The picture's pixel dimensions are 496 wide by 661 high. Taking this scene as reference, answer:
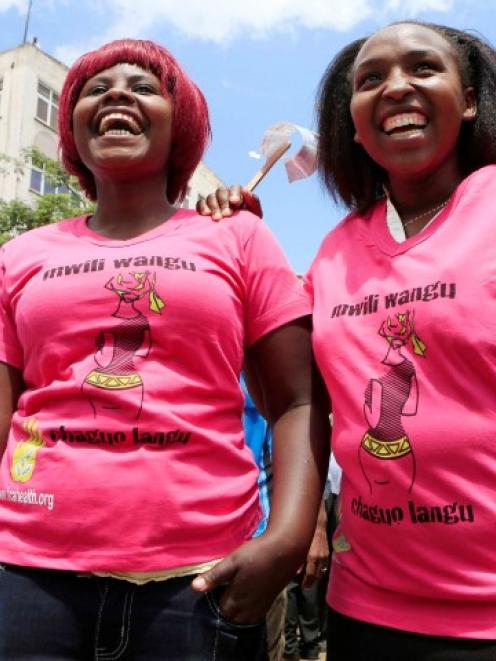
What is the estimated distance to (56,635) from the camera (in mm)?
1478

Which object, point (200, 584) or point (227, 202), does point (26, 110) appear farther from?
point (200, 584)

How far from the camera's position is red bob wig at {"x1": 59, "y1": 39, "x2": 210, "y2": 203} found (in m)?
2.04

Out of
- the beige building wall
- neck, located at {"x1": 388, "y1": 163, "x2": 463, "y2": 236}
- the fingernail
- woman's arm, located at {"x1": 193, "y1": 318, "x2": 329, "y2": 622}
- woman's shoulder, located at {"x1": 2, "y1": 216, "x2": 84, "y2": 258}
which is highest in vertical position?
the beige building wall

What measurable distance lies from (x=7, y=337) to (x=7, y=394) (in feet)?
0.45

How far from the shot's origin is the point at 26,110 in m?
21.5

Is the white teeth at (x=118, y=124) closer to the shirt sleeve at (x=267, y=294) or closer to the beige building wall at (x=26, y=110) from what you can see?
the shirt sleeve at (x=267, y=294)

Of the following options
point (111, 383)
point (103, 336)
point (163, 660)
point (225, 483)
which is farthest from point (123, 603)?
point (103, 336)

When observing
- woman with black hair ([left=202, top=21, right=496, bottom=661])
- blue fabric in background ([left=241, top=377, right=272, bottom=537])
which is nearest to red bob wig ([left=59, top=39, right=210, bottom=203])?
woman with black hair ([left=202, top=21, right=496, bottom=661])

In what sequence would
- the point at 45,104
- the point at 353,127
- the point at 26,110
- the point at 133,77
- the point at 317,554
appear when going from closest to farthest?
the point at 133,77
the point at 353,127
the point at 317,554
the point at 26,110
the point at 45,104

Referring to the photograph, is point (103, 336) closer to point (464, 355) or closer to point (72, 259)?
point (72, 259)

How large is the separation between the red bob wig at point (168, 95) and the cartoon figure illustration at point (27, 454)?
860mm

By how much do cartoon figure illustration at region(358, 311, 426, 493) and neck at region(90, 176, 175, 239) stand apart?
709 mm

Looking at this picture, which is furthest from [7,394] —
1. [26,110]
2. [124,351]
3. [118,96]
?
[26,110]

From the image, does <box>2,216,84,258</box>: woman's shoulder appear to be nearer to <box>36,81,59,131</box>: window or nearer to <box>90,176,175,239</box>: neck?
<box>90,176,175,239</box>: neck
